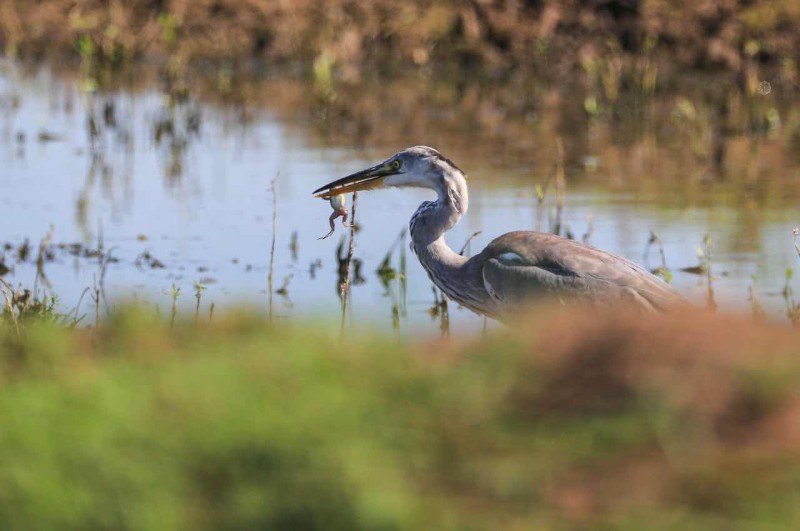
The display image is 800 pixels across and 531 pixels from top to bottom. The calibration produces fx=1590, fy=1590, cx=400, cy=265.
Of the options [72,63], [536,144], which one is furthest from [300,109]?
[72,63]

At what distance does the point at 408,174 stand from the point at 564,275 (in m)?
1.25

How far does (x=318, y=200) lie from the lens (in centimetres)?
1123

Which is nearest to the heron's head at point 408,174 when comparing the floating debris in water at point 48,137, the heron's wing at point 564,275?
the heron's wing at point 564,275

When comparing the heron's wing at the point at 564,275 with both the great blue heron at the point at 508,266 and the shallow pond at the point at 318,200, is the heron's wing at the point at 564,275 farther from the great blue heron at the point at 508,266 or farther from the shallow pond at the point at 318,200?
the shallow pond at the point at 318,200

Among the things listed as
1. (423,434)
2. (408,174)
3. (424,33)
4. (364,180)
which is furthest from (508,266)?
(424,33)

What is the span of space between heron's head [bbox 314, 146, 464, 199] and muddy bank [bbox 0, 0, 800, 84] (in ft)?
28.1

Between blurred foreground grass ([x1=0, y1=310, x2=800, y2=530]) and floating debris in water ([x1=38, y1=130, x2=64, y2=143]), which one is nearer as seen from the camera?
blurred foreground grass ([x1=0, y1=310, x2=800, y2=530])

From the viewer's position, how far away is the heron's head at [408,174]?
25.2 ft

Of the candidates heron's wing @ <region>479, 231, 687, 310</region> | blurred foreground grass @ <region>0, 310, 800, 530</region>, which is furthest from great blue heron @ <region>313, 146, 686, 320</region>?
blurred foreground grass @ <region>0, 310, 800, 530</region>

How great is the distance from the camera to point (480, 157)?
12.9m

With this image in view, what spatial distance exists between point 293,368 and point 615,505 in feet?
3.77

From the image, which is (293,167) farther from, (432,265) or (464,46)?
(464,46)

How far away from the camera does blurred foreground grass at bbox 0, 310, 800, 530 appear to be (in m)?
3.74

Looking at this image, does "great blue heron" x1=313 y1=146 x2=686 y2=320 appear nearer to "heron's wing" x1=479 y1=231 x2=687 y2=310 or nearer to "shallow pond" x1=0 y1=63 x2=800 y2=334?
"heron's wing" x1=479 y1=231 x2=687 y2=310
